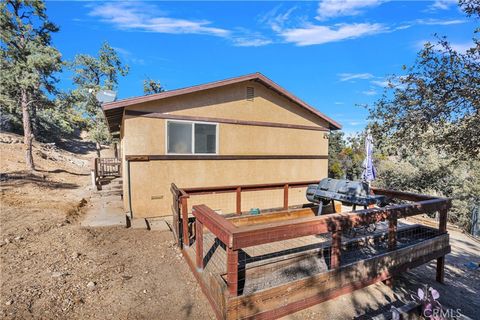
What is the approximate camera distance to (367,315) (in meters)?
3.10

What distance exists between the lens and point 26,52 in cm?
1191

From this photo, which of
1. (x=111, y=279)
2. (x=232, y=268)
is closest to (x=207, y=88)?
(x=111, y=279)

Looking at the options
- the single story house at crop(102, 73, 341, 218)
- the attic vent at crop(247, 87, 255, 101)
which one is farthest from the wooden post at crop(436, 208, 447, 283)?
the attic vent at crop(247, 87, 255, 101)

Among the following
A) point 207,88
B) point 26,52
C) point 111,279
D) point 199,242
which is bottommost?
point 111,279

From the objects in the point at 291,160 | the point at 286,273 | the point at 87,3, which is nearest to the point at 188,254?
the point at 286,273

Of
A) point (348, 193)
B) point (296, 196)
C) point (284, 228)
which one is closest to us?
point (284, 228)

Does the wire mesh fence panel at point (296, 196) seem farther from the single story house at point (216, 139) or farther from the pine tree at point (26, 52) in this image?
the pine tree at point (26, 52)

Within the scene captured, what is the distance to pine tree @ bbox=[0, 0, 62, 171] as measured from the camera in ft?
37.3

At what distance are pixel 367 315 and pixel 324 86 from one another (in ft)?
68.6

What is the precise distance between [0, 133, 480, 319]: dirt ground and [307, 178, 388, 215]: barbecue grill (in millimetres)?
1536

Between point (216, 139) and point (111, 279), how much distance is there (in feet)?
14.9

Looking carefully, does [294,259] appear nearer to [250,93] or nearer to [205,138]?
[205,138]

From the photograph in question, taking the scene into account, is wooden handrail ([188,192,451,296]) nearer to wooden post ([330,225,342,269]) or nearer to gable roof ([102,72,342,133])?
wooden post ([330,225,342,269])

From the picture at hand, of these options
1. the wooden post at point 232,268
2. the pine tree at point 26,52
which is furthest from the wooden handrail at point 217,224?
the pine tree at point 26,52
